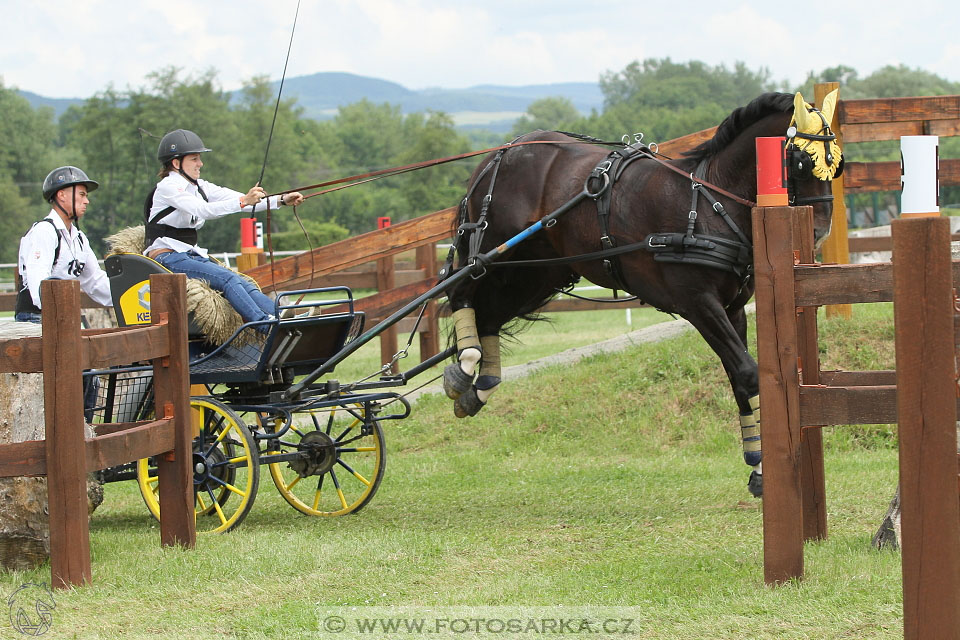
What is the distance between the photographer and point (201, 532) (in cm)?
575

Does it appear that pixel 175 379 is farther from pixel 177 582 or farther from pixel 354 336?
pixel 354 336

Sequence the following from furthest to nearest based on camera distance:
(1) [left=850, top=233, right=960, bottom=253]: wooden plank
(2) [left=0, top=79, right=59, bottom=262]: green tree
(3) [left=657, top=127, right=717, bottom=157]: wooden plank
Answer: (2) [left=0, top=79, right=59, bottom=262]: green tree < (1) [left=850, top=233, right=960, bottom=253]: wooden plank < (3) [left=657, top=127, right=717, bottom=157]: wooden plank

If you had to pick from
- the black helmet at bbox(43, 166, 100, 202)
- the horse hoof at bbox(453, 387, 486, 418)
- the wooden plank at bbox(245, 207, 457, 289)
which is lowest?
the horse hoof at bbox(453, 387, 486, 418)

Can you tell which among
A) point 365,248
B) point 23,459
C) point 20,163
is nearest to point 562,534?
point 23,459

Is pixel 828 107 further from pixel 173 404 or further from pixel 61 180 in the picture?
pixel 61 180

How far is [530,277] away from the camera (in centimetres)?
688

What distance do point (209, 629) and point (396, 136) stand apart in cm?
9488

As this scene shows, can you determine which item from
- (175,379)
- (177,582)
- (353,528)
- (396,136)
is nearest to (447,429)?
(353,528)

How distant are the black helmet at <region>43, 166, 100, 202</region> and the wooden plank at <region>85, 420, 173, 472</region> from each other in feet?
6.92

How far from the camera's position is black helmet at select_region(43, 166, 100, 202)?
6.37 meters

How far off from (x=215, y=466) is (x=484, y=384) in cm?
180

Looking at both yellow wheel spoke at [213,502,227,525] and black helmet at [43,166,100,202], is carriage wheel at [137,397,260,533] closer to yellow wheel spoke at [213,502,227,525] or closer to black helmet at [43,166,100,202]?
yellow wheel spoke at [213,502,227,525]

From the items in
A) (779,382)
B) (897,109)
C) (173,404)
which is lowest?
(173,404)

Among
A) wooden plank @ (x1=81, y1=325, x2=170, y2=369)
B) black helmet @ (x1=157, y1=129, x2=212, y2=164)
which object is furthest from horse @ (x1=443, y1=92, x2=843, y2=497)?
wooden plank @ (x1=81, y1=325, x2=170, y2=369)
